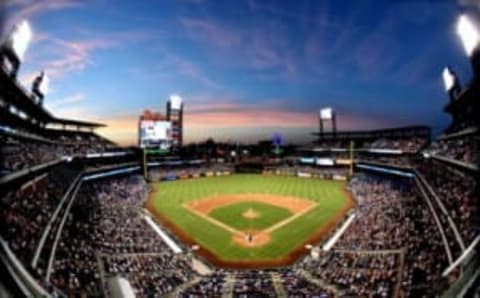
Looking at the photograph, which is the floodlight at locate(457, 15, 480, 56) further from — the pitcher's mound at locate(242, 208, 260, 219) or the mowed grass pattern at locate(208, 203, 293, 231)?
the pitcher's mound at locate(242, 208, 260, 219)

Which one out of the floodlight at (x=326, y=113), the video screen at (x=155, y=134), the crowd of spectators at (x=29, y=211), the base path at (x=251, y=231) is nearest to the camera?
the crowd of spectators at (x=29, y=211)

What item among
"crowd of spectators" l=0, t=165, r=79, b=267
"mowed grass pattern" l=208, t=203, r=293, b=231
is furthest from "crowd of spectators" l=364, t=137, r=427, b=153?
"crowd of spectators" l=0, t=165, r=79, b=267

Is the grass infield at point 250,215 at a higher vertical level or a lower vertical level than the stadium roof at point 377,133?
lower

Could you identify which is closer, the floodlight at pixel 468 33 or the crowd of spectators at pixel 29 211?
the floodlight at pixel 468 33

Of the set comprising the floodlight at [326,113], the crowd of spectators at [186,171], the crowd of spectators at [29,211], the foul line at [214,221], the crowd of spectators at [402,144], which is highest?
the floodlight at [326,113]

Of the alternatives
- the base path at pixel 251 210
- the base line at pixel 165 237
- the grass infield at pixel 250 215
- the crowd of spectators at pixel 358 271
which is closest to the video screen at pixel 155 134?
the base path at pixel 251 210

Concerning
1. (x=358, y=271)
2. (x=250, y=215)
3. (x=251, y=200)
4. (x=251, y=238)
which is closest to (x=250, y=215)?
(x=250, y=215)

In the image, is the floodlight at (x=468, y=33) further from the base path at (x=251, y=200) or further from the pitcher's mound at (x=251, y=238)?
the base path at (x=251, y=200)
